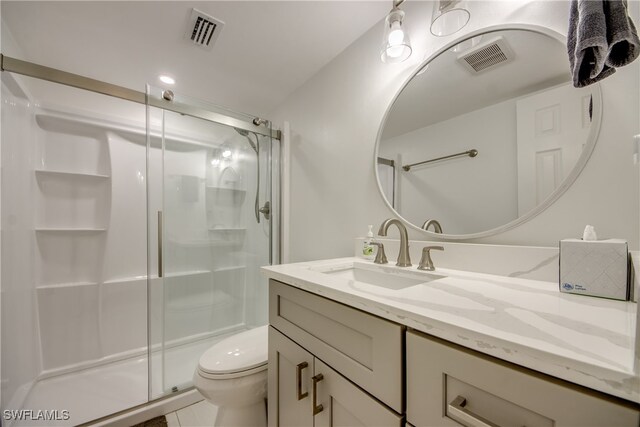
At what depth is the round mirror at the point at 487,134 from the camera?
755 mm

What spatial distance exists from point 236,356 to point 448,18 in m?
1.68

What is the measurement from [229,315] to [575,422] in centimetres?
193

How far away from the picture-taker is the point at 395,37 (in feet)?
3.38

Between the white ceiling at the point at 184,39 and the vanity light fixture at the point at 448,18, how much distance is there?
385 millimetres

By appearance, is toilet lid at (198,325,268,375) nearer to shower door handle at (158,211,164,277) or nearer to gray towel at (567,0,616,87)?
shower door handle at (158,211,164,277)

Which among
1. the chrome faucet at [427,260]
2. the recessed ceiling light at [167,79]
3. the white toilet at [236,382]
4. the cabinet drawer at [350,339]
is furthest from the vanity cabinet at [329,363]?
the recessed ceiling light at [167,79]

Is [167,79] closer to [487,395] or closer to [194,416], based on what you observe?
[194,416]

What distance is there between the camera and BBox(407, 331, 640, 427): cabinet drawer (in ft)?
0.99

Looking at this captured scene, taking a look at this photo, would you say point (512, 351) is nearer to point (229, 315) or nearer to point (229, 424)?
point (229, 424)

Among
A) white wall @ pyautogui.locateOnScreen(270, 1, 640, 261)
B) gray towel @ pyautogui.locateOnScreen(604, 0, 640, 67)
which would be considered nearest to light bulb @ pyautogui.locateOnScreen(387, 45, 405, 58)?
white wall @ pyautogui.locateOnScreen(270, 1, 640, 261)

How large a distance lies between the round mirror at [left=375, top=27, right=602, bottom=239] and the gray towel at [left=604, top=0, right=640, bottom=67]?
21 centimetres

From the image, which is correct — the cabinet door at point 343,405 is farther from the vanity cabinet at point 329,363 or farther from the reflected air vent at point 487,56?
the reflected air vent at point 487,56

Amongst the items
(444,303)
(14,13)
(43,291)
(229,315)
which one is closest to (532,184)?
(444,303)

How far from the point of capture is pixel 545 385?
33 centimetres
